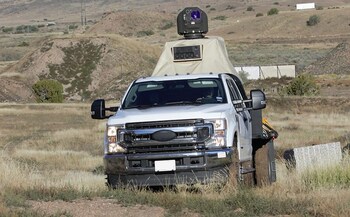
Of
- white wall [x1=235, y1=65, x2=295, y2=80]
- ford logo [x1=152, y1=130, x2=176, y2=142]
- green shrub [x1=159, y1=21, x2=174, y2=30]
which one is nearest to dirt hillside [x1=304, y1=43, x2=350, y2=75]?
white wall [x1=235, y1=65, x2=295, y2=80]

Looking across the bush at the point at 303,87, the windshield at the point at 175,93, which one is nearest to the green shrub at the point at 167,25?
the bush at the point at 303,87

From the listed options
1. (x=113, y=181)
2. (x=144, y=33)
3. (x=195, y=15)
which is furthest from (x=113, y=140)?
(x=144, y=33)

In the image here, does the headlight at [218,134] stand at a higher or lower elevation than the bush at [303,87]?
higher

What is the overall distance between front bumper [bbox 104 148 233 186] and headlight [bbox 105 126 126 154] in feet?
0.53

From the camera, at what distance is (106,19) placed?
529 feet

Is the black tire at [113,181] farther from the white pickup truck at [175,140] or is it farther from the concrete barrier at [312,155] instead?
the concrete barrier at [312,155]

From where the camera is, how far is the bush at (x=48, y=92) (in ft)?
224

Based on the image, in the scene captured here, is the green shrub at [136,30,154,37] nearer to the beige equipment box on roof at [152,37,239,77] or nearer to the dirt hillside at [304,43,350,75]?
the dirt hillside at [304,43,350,75]

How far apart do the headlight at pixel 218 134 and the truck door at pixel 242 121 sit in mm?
858

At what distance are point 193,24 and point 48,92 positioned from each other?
5161 cm

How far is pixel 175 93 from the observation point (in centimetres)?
1401

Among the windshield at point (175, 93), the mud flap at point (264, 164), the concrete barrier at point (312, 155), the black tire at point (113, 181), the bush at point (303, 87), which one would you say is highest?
the windshield at point (175, 93)

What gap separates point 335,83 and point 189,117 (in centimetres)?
5742

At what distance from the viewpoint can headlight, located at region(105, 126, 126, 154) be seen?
12758mm
